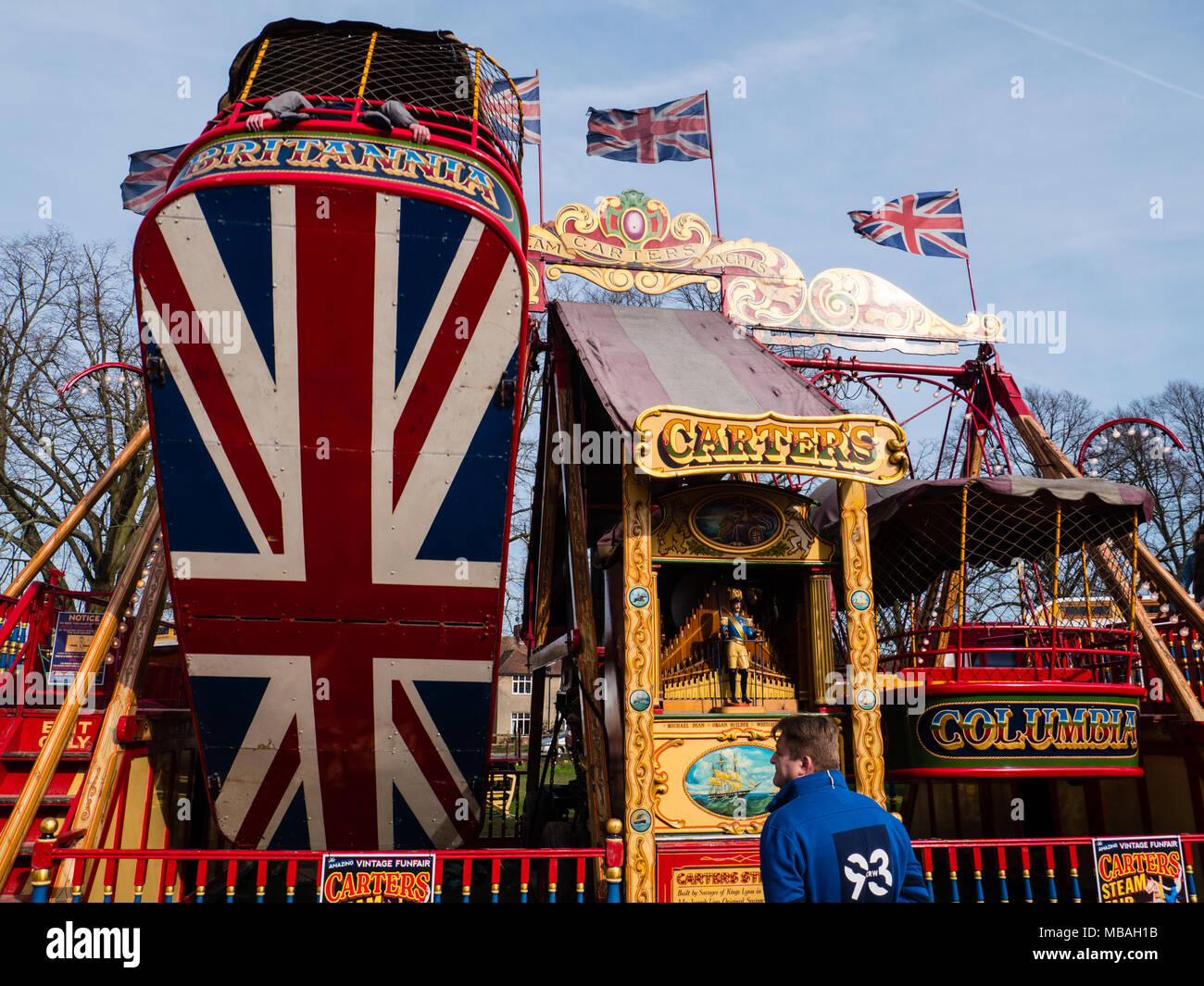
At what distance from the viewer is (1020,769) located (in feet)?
25.0

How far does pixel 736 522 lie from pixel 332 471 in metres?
3.62

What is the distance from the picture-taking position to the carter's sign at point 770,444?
6766mm

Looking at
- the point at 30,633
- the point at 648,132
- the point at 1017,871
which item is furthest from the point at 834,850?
the point at 648,132

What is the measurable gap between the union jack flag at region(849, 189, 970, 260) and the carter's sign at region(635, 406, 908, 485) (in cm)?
762

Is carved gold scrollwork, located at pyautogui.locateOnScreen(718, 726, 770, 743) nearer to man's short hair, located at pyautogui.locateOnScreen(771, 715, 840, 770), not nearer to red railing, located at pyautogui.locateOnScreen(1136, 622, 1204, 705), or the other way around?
man's short hair, located at pyautogui.locateOnScreen(771, 715, 840, 770)

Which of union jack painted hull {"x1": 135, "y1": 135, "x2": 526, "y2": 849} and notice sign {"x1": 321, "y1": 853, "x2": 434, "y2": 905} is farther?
union jack painted hull {"x1": 135, "y1": 135, "x2": 526, "y2": 849}

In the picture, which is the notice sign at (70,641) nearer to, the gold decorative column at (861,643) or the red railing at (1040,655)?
the gold decorative column at (861,643)

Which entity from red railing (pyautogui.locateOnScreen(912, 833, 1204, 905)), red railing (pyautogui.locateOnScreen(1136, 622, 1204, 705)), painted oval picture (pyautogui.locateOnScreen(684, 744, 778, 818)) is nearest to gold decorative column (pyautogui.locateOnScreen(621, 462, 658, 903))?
painted oval picture (pyautogui.locateOnScreen(684, 744, 778, 818))

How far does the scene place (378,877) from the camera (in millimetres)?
5375

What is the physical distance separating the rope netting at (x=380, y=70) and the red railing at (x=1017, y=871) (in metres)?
6.78

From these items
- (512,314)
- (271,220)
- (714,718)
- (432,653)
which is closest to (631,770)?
(714,718)

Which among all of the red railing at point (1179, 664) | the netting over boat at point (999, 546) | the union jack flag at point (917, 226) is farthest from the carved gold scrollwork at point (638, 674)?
the union jack flag at point (917, 226)

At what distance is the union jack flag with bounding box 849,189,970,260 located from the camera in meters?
13.6

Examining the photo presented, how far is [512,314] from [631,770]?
3.73m
